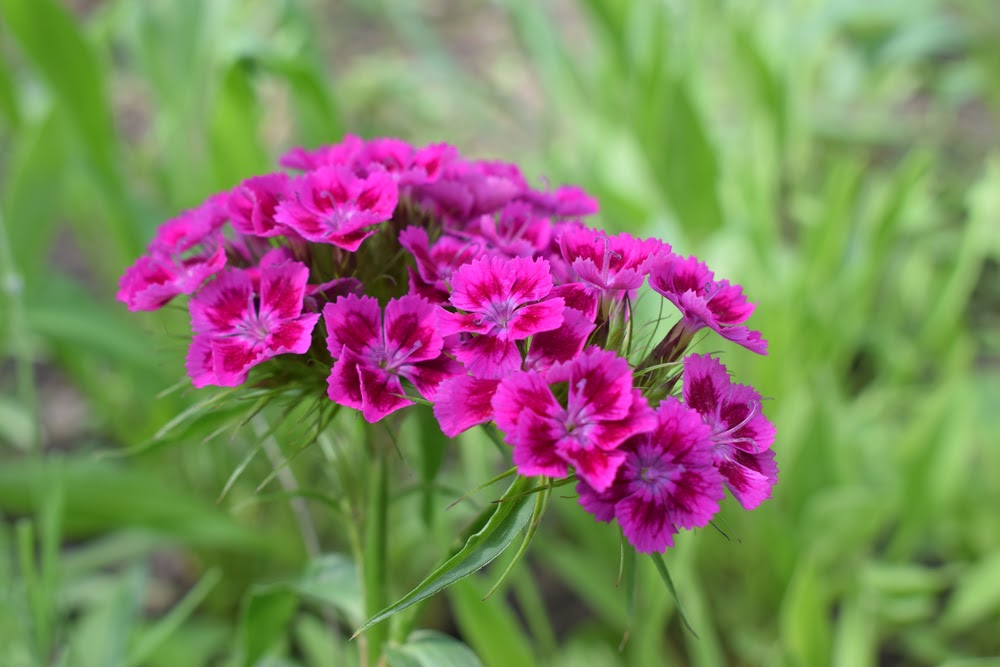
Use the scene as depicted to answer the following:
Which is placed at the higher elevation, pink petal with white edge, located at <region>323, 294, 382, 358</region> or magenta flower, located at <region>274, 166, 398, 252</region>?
magenta flower, located at <region>274, 166, 398, 252</region>

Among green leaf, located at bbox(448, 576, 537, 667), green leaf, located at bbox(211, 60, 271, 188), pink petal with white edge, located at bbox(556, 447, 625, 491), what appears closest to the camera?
pink petal with white edge, located at bbox(556, 447, 625, 491)

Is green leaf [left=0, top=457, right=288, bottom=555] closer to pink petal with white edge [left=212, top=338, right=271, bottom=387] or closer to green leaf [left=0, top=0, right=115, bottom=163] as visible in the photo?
green leaf [left=0, top=0, right=115, bottom=163]

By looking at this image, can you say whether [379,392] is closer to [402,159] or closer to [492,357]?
[492,357]

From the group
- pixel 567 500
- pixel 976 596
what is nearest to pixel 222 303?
pixel 567 500

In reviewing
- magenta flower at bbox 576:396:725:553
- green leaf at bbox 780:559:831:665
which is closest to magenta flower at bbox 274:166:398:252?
magenta flower at bbox 576:396:725:553

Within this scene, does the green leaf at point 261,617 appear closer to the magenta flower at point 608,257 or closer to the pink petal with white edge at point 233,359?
the pink petal with white edge at point 233,359

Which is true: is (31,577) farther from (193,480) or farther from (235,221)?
(193,480)
